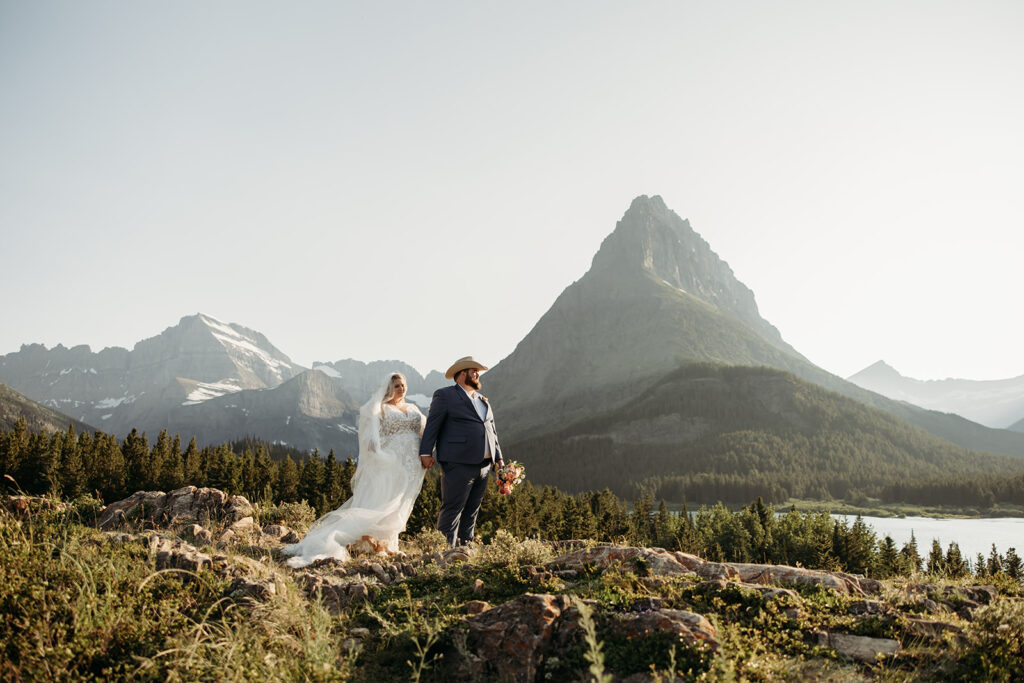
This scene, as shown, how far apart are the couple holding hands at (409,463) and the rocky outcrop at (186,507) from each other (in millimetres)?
5066

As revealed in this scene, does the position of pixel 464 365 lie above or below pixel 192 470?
above

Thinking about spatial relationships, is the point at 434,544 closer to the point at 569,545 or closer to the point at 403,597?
the point at 569,545

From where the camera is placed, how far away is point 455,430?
10.7 meters

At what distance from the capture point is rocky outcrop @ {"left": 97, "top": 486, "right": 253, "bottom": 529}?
13.9 m

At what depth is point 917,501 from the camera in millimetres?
169125

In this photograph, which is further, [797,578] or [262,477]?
[262,477]

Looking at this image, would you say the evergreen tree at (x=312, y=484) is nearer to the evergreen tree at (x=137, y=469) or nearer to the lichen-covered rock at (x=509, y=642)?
the evergreen tree at (x=137, y=469)

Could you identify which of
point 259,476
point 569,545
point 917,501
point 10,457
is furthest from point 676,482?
point 569,545

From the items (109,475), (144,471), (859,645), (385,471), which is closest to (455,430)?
(385,471)

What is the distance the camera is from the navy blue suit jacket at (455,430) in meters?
10.7

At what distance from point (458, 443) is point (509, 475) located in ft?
4.25

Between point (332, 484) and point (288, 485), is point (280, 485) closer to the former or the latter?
point (288, 485)


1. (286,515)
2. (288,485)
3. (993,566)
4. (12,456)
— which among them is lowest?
(288,485)

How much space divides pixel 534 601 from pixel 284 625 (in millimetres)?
2301
